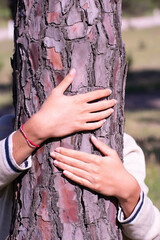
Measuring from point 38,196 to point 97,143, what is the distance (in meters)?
0.37

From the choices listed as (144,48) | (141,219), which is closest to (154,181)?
(141,219)

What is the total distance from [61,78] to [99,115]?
9.4 inches

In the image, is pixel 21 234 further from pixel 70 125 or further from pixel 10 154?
pixel 70 125

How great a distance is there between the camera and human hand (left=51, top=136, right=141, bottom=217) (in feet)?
6.93

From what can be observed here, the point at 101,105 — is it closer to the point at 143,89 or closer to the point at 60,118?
the point at 60,118

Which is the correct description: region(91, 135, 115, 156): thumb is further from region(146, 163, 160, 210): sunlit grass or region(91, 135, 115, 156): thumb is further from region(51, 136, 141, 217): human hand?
region(146, 163, 160, 210): sunlit grass

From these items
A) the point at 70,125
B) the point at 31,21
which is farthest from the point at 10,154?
the point at 31,21

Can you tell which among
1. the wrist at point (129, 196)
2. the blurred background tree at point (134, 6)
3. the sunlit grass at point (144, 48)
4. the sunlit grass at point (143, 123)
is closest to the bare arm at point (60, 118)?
the wrist at point (129, 196)

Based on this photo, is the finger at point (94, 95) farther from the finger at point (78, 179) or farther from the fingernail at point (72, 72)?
the finger at point (78, 179)

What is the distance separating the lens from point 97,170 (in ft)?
6.95

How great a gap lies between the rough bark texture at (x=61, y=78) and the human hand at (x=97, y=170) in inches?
1.7

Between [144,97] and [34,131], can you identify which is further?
[144,97]

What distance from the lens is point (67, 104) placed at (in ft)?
6.76

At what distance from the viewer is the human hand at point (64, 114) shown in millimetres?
2043
